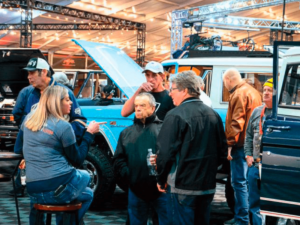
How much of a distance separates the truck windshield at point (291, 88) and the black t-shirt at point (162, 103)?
128cm

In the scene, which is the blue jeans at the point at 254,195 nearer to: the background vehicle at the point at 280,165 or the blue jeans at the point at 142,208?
the blue jeans at the point at 142,208

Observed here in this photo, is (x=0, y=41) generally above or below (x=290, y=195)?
above

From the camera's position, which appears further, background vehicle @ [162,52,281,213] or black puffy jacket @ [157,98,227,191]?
background vehicle @ [162,52,281,213]

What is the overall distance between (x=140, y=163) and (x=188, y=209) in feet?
2.62

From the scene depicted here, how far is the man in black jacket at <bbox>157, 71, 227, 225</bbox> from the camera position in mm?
3996

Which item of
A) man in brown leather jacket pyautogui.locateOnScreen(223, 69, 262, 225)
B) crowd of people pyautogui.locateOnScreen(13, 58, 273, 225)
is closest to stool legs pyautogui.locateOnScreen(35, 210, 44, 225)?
crowd of people pyautogui.locateOnScreen(13, 58, 273, 225)

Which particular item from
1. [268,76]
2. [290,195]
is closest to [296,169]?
[290,195]

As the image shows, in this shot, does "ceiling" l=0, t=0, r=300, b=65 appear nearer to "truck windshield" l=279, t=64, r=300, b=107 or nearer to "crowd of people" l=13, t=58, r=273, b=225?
"crowd of people" l=13, t=58, r=273, b=225

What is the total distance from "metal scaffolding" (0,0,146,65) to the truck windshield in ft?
63.6

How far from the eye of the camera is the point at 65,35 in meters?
31.2

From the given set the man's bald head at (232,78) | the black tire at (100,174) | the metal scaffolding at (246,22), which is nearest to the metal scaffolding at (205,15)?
the metal scaffolding at (246,22)

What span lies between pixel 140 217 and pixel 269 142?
1.36 meters

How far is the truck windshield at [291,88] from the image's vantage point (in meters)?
4.36

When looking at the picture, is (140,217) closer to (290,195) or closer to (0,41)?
(290,195)
